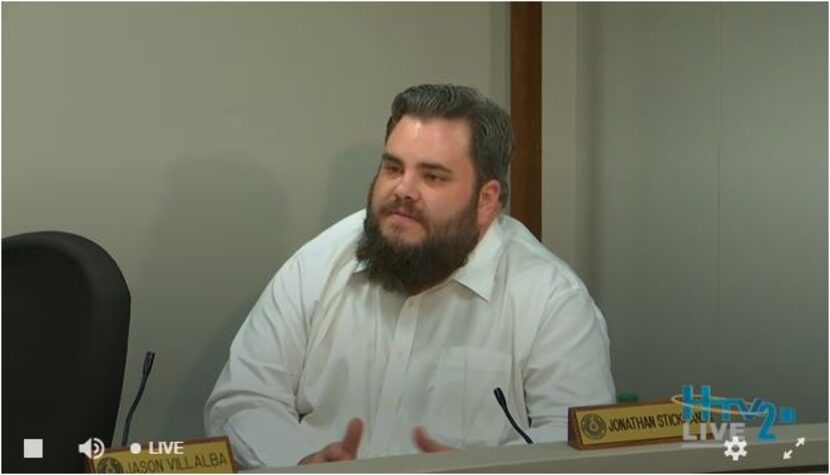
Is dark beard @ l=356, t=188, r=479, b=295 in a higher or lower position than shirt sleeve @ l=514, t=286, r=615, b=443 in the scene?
higher

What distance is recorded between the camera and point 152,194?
2.81 meters

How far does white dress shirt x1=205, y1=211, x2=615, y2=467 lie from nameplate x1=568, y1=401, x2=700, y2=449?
0.72 metres

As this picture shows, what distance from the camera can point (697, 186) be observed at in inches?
118

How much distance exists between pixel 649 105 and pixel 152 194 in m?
1.20

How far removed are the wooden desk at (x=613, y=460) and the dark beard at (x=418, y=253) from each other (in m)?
0.91

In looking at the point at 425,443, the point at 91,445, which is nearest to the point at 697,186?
the point at 425,443

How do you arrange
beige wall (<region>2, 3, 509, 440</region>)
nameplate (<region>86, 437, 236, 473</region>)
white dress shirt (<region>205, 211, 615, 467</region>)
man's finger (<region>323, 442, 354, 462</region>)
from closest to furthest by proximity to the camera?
nameplate (<region>86, 437, 236, 473</region>)
man's finger (<region>323, 442, 354, 462</region>)
white dress shirt (<region>205, 211, 615, 467</region>)
beige wall (<region>2, 3, 509, 440</region>)

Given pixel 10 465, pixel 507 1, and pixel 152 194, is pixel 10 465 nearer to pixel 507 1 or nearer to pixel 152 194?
pixel 152 194

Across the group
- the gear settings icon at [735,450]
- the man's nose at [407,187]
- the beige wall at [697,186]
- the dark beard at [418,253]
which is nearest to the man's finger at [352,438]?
the dark beard at [418,253]

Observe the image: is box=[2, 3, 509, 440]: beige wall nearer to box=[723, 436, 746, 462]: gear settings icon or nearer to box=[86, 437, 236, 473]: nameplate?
box=[86, 437, 236, 473]: nameplate

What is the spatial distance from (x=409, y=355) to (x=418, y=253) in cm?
19

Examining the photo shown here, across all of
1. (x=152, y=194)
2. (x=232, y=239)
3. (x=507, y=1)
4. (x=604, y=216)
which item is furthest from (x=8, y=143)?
(x=604, y=216)

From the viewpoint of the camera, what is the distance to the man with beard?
7.52 ft

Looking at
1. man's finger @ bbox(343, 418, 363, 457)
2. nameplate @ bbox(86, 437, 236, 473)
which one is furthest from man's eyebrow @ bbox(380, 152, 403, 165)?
nameplate @ bbox(86, 437, 236, 473)
